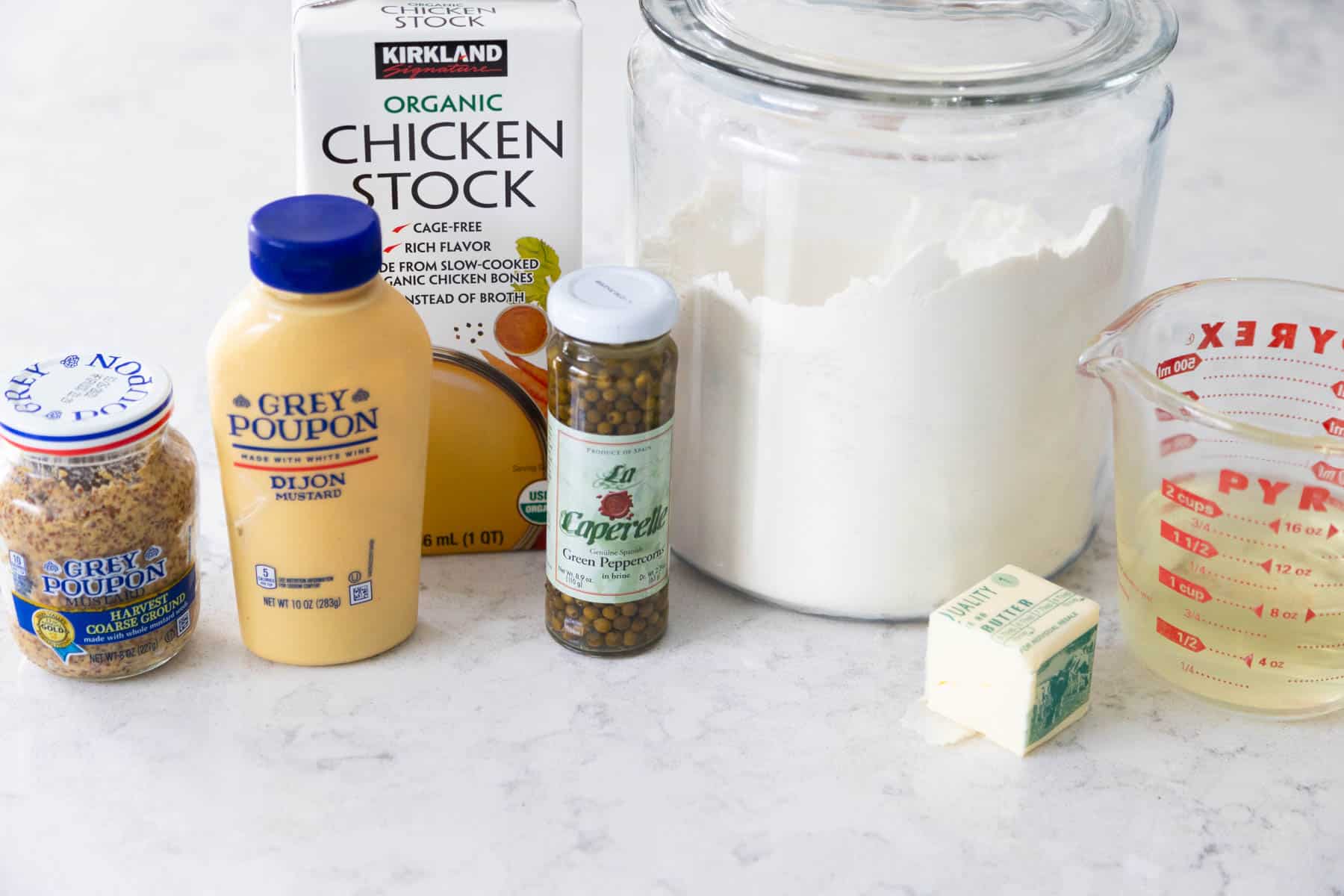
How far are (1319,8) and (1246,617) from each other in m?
1.21

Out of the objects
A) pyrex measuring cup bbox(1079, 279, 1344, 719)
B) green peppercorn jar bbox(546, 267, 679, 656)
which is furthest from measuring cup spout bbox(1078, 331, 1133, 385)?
green peppercorn jar bbox(546, 267, 679, 656)

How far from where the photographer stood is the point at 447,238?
3.21 ft

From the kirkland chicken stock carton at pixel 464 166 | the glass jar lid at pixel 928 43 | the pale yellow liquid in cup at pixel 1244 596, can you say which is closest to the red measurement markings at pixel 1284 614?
the pale yellow liquid in cup at pixel 1244 596

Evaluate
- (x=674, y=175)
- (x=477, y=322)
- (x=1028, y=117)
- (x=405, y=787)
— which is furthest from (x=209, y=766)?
(x=1028, y=117)

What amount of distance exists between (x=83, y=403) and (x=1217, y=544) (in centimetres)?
66

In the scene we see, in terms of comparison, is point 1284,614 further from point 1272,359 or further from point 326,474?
point 326,474

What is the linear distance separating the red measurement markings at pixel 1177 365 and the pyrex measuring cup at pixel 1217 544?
0.01 meters

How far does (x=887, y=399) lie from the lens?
0.93 meters

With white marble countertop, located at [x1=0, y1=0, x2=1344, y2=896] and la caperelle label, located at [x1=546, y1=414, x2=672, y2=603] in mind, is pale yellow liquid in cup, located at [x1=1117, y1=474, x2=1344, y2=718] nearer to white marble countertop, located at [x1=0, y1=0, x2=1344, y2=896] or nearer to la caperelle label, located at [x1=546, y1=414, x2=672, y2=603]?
white marble countertop, located at [x1=0, y1=0, x2=1344, y2=896]

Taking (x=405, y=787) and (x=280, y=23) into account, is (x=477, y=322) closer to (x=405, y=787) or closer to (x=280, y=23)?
(x=405, y=787)

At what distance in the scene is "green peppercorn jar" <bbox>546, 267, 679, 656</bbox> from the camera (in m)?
0.90

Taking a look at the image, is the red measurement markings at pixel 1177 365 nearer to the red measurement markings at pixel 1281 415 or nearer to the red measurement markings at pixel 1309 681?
the red measurement markings at pixel 1281 415

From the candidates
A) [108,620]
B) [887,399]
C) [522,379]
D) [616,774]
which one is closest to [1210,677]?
[887,399]

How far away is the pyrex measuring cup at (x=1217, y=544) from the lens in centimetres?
91
